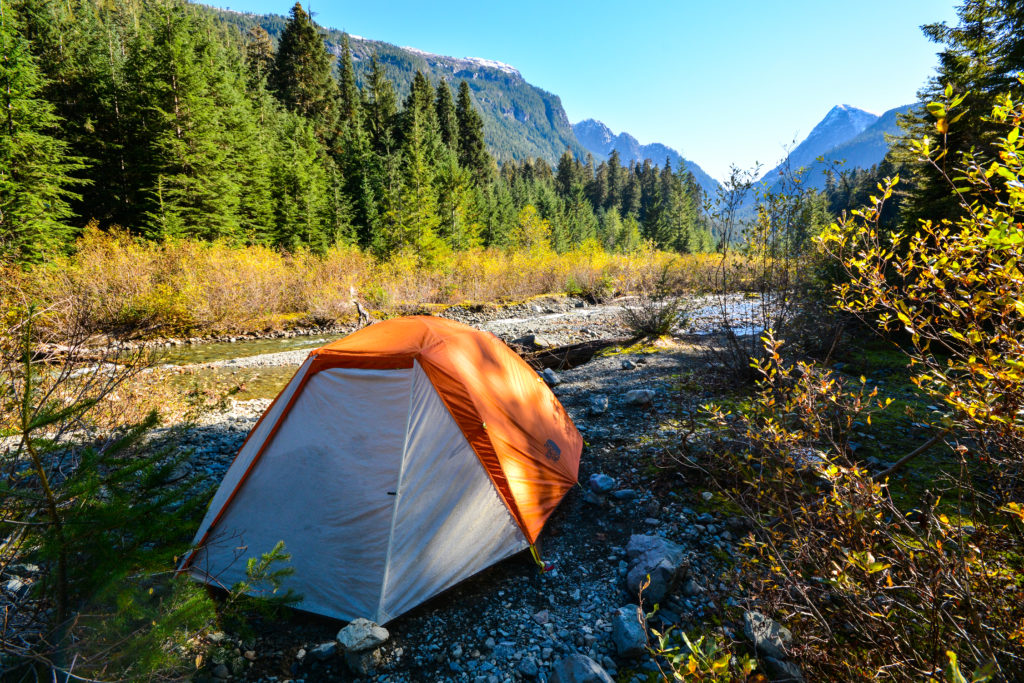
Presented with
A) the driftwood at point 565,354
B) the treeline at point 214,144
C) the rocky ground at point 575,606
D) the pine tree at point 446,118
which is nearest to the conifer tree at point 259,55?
the treeline at point 214,144

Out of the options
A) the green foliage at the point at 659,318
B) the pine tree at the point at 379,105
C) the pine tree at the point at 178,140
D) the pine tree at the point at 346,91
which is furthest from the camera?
the pine tree at the point at 346,91

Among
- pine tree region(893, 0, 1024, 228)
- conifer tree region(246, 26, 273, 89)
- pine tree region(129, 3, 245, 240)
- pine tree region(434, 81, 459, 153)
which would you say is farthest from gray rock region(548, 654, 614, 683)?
pine tree region(434, 81, 459, 153)

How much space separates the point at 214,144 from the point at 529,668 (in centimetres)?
2692

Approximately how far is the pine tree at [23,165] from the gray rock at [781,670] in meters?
18.6

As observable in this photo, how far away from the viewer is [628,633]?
253 centimetres

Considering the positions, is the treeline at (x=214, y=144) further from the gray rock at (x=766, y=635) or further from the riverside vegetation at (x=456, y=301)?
the gray rock at (x=766, y=635)

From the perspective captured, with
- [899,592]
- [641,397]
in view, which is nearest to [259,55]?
[641,397]

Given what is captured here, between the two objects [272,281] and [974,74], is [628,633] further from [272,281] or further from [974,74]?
[272,281]

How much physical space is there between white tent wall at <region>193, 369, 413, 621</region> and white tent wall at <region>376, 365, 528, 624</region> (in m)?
0.10

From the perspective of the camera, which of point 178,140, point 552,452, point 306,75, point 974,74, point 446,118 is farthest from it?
point 446,118

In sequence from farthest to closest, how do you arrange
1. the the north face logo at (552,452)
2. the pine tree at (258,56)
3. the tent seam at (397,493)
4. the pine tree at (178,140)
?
the pine tree at (258,56), the pine tree at (178,140), the the north face logo at (552,452), the tent seam at (397,493)

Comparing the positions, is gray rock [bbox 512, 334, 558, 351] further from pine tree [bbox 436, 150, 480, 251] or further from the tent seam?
pine tree [bbox 436, 150, 480, 251]

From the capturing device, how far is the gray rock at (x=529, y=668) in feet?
8.10

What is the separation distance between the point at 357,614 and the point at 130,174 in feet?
85.9
